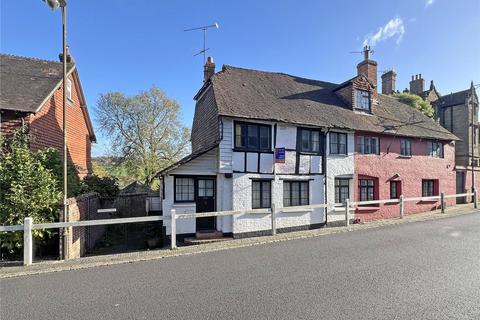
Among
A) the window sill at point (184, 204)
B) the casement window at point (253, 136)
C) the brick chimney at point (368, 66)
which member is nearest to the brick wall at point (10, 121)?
the window sill at point (184, 204)

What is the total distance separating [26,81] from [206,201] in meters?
9.95

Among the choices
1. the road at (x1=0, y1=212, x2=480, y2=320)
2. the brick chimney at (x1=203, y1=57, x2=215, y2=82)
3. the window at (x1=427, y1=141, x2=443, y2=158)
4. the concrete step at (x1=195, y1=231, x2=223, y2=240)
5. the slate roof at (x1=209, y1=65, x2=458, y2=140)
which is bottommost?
the concrete step at (x1=195, y1=231, x2=223, y2=240)

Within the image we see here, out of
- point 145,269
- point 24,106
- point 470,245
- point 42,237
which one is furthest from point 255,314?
point 24,106

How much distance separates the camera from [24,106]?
1127cm

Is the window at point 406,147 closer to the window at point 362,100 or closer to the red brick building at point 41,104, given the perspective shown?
the window at point 362,100

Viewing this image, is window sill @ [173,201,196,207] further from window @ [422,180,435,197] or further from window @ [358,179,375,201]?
window @ [422,180,435,197]

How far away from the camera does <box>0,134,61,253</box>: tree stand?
28.0 ft

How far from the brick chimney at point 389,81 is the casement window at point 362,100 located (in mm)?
12903

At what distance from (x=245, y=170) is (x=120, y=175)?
22.6m

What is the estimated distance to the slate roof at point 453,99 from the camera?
1106 inches

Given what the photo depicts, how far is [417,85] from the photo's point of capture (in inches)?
1292

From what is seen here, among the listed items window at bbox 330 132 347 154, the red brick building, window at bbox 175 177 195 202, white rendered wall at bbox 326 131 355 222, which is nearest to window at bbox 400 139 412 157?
white rendered wall at bbox 326 131 355 222

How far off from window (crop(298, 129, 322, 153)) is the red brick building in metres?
11.3

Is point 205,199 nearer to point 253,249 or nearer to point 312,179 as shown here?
point 253,249
